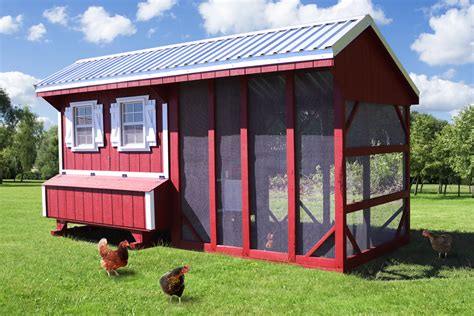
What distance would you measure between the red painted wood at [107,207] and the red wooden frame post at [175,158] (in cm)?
149

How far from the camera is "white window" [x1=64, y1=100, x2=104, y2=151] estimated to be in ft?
36.9

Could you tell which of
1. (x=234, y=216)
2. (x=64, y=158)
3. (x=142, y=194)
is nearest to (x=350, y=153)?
(x=234, y=216)

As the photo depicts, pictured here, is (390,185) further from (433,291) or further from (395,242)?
(433,291)

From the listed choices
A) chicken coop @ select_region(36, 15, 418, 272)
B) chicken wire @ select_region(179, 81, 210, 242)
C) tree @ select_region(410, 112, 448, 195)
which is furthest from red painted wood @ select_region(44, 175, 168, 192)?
tree @ select_region(410, 112, 448, 195)

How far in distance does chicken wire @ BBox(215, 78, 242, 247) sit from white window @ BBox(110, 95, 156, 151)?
5.61 feet

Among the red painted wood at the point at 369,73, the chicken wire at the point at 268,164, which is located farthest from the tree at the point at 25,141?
the red painted wood at the point at 369,73

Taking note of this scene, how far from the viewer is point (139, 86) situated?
1005 cm

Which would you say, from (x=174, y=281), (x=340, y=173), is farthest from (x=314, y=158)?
(x=174, y=281)

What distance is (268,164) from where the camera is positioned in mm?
8664

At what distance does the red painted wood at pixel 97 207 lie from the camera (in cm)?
1075

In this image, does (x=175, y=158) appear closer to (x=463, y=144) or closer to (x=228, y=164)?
(x=228, y=164)

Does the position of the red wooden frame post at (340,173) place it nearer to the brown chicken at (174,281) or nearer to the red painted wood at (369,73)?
the red painted wood at (369,73)

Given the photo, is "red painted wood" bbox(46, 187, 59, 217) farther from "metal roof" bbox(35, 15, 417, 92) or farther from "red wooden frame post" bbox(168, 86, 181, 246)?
"red wooden frame post" bbox(168, 86, 181, 246)

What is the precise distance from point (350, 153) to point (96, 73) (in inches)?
243
